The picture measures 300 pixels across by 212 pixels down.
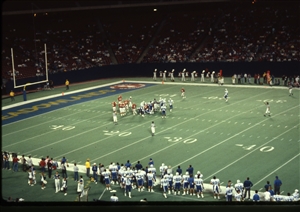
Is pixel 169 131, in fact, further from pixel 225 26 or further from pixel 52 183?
pixel 225 26

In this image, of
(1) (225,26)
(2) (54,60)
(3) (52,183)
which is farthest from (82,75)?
(3) (52,183)

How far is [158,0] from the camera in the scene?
127 feet

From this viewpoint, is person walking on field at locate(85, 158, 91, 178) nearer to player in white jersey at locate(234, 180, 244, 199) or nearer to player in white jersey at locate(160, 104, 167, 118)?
player in white jersey at locate(234, 180, 244, 199)

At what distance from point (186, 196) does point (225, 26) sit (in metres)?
35.4

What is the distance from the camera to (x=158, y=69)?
4359cm

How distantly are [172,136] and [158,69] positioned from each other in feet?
74.3

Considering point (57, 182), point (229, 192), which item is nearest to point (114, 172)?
point (57, 182)

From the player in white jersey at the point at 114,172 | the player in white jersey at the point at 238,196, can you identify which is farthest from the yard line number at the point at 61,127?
the player in white jersey at the point at 238,196

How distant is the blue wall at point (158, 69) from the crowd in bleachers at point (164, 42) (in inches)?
41.0

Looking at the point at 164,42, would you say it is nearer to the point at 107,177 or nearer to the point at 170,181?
the point at 107,177

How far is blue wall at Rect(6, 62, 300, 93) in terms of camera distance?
1502 inches

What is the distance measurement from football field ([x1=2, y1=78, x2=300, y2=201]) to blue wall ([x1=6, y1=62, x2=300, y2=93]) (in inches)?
202

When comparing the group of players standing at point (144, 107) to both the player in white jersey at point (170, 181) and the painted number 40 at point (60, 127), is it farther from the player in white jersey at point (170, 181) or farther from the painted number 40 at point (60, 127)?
the player in white jersey at point (170, 181)

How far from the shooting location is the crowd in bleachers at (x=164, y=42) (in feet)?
137
